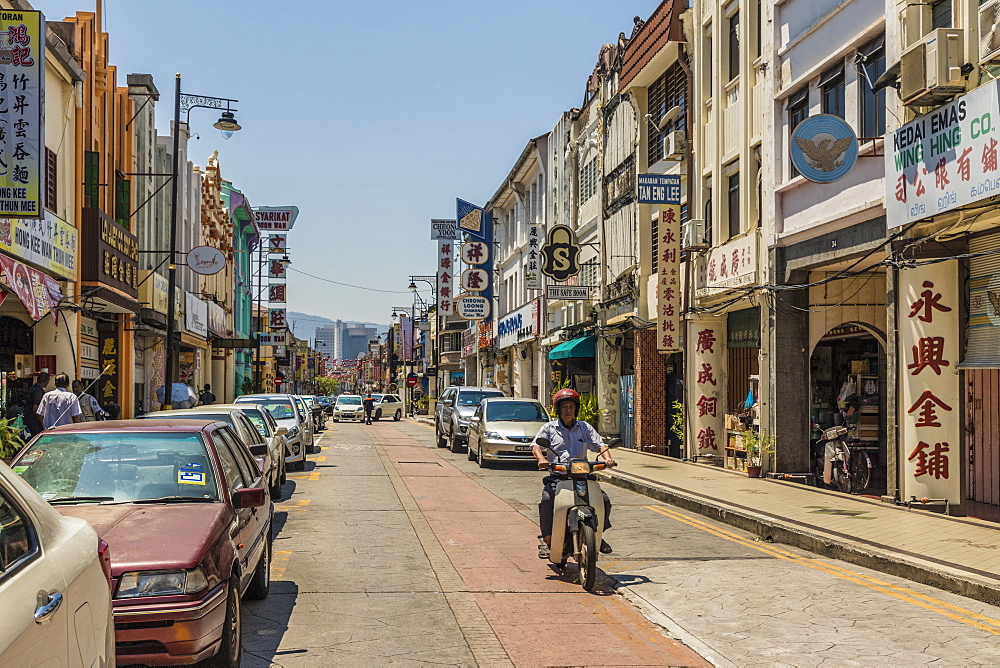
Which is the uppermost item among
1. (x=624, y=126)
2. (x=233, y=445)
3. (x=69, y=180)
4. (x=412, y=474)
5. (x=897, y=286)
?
(x=624, y=126)

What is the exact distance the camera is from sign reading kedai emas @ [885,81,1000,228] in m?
11.4

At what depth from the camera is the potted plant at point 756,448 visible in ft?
61.5

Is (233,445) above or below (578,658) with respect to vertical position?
above

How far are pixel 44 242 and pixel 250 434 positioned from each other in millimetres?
9220

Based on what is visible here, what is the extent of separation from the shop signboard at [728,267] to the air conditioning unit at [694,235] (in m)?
0.30

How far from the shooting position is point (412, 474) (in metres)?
21.1

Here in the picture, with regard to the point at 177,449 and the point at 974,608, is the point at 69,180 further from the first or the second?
the point at 974,608

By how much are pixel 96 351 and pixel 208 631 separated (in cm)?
2323

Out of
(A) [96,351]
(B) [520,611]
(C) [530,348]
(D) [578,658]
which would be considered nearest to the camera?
(D) [578,658]

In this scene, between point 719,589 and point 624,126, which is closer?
point 719,589

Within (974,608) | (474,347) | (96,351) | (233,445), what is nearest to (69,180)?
(96,351)

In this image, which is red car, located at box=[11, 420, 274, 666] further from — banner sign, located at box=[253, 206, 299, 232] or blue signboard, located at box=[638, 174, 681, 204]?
banner sign, located at box=[253, 206, 299, 232]

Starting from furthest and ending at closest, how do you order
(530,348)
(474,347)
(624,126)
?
(474,347) → (530,348) → (624,126)

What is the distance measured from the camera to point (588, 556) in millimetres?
9133
